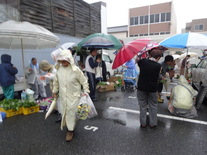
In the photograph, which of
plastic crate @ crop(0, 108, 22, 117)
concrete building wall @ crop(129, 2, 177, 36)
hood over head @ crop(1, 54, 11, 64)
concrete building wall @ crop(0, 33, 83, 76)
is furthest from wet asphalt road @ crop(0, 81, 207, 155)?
concrete building wall @ crop(129, 2, 177, 36)

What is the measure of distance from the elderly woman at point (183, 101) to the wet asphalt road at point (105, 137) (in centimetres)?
34

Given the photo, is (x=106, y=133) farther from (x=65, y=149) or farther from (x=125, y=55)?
(x=125, y=55)

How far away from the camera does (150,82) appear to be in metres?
3.19

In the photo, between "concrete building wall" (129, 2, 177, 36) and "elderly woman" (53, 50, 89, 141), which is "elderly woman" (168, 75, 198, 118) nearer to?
"elderly woman" (53, 50, 89, 141)

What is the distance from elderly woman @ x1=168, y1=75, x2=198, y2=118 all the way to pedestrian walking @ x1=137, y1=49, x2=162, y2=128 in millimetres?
1098

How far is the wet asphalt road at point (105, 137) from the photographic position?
2654 millimetres

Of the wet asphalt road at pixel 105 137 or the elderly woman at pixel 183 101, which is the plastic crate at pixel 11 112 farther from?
the elderly woman at pixel 183 101

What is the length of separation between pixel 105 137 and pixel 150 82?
1.55 meters

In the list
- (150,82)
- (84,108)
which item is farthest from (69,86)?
(150,82)

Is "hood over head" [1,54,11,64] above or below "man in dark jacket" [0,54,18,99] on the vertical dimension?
above

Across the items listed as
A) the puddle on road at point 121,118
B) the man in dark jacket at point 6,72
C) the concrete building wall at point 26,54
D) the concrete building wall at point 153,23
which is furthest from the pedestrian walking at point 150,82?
the concrete building wall at point 153,23

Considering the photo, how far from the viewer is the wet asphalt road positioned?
8.71 feet

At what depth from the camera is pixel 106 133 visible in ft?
10.7

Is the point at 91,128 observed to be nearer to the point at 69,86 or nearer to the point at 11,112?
the point at 69,86
